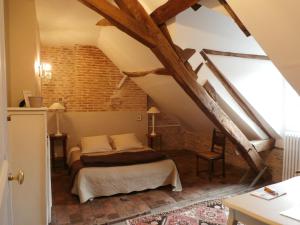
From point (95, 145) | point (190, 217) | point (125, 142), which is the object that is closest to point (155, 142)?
point (125, 142)

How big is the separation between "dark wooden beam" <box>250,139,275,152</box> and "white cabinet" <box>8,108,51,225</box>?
10.1 feet

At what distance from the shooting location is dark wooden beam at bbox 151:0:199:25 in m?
2.31

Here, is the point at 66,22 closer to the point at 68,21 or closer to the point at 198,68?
the point at 68,21

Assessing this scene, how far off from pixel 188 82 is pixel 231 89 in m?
0.73

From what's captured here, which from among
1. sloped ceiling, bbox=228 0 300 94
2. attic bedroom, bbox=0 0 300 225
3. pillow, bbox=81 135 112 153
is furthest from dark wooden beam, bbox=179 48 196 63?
pillow, bbox=81 135 112 153

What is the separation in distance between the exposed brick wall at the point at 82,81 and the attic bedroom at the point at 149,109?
0.02m

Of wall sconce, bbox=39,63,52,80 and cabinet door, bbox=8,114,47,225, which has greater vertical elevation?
wall sconce, bbox=39,63,52,80

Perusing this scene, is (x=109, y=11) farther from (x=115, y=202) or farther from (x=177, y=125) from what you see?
(x=177, y=125)

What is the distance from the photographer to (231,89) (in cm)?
345

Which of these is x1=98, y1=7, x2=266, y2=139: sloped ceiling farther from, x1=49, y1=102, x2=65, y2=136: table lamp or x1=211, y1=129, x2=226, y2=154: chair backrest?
x1=49, y1=102, x2=65, y2=136: table lamp

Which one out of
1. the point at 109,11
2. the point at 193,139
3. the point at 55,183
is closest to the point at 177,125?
the point at 193,139

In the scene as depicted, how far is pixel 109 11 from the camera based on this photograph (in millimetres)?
2568

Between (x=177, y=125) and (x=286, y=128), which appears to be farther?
(x=177, y=125)

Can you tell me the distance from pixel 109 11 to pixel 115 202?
7.91 feet
